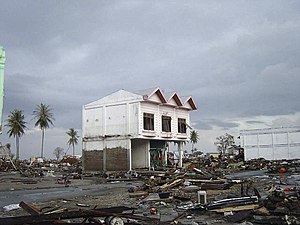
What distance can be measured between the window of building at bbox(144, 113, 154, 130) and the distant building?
30.0 metres

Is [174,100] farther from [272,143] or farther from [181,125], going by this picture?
[272,143]

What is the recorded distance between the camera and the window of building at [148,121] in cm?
3791

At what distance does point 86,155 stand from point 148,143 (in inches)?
304

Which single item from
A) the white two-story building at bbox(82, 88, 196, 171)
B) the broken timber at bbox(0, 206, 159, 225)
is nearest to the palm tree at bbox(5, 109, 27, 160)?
the white two-story building at bbox(82, 88, 196, 171)

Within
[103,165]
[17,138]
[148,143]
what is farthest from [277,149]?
[17,138]

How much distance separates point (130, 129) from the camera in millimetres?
37312

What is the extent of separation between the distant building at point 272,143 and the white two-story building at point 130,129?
76.6 ft

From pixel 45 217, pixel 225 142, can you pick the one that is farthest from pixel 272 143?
pixel 45 217

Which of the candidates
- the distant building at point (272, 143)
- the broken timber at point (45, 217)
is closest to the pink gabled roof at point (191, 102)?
the distant building at point (272, 143)

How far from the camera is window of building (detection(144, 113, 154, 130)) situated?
37906 millimetres

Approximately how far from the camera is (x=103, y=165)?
130ft

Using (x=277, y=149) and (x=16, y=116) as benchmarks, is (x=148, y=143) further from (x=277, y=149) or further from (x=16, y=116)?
(x=16, y=116)

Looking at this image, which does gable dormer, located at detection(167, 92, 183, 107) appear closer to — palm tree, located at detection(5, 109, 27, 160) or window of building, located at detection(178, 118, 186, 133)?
window of building, located at detection(178, 118, 186, 133)

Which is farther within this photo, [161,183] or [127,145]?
[127,145]
